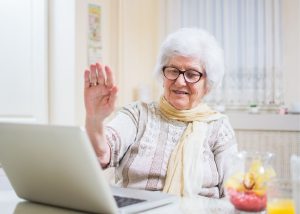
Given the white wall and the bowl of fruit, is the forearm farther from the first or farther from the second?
the white wall

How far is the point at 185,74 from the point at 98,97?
0.51 m

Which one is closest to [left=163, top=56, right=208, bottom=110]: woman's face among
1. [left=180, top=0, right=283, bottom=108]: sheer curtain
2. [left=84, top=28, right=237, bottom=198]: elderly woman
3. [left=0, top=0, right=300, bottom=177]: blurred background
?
[left=84, top=28, right=237, bottom=198]: elderly woman

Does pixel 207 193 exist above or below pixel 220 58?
below

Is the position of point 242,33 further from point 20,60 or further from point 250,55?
point 20,60

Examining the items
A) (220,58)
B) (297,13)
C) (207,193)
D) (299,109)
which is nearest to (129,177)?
(207,193)

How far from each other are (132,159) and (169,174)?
0.16 metres

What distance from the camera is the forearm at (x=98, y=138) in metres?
1.53

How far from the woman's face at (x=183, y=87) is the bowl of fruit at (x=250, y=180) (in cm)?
83

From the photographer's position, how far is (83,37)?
3.24 m

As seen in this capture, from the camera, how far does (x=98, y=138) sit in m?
1.58

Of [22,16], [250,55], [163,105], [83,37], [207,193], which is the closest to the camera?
[207,193]

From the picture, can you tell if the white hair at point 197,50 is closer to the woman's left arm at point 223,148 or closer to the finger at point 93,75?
the woman's left arm at point 223,148

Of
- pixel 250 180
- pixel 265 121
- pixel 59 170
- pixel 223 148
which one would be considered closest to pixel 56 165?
pixel 59 170

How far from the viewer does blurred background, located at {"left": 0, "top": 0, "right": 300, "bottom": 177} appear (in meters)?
3.03
